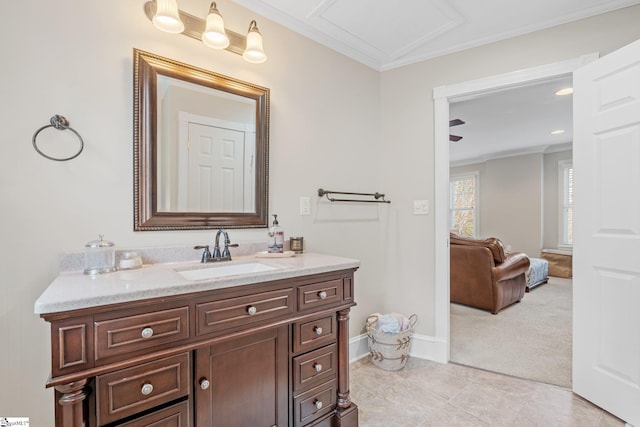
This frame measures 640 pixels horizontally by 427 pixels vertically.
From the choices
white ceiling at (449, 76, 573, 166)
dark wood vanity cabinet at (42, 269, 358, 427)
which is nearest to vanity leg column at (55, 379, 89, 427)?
dark wood vanity cabinet at (42, 269, 358, 427)

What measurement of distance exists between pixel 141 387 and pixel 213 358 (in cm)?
24

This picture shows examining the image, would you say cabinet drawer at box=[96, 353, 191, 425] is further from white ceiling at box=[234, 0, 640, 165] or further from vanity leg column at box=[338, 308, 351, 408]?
white ceiling at box=[234, 0, 640, 165]

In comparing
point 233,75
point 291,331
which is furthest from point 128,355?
point 233,75

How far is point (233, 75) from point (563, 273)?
6554mm

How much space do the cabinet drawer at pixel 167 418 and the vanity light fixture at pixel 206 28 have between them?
5.26ft

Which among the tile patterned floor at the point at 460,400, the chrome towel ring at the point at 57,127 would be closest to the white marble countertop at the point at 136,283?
the chrome towel ring at the point at 57,127

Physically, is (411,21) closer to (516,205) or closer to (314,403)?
(314,403)

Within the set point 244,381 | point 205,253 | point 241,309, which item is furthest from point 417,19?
point 244,381

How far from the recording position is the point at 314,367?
1566 mm

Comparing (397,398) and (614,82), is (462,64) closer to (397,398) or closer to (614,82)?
(614,82)

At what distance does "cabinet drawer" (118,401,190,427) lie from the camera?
42.3 inches

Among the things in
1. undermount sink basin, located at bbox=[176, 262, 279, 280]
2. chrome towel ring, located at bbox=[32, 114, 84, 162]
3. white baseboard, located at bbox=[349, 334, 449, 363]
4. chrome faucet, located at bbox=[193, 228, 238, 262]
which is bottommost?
white baseboard, located at bbox=[349, 334, 449, 363]

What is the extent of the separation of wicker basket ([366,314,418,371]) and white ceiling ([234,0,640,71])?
84.9 inches

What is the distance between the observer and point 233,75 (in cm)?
191
